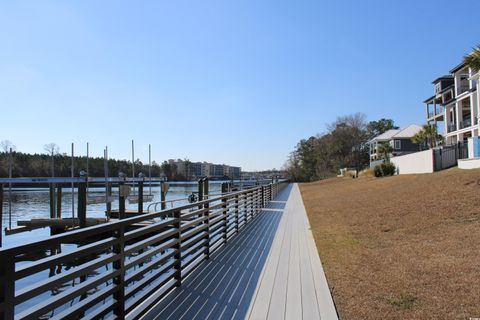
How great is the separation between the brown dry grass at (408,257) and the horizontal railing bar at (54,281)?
2.51 meters

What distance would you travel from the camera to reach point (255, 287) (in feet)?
16.6

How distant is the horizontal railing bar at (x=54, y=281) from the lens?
2221 millimetres

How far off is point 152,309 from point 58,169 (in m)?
46.0

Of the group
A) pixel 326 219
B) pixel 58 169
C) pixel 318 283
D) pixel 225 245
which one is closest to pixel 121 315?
pixel 318 283

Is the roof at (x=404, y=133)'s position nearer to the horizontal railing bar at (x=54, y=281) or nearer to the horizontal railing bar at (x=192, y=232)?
the horizontal railing bar at (x=192, y=232)

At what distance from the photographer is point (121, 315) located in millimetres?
3451

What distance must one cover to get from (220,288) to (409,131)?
2379 inches

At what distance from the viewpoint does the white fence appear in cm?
2267

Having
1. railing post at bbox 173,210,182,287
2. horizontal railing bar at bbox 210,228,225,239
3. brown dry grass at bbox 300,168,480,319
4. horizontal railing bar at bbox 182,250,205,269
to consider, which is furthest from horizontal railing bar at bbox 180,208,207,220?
brown dry grass at bbox 300,168,480,319

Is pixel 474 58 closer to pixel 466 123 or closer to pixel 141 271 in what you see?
pixel 141 271

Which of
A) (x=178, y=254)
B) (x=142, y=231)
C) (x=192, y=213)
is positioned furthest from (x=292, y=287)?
(x=142, y=231)

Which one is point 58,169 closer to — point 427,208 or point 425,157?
point 425,157

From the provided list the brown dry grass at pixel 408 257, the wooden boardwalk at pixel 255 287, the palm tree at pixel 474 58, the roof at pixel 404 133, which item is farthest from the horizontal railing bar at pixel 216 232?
the roof at pixel 404 133

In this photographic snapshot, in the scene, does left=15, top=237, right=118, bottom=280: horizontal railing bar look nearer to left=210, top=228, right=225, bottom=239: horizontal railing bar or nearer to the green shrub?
left=210, top=228, right=225, bottom=239: horizontal railing bar
